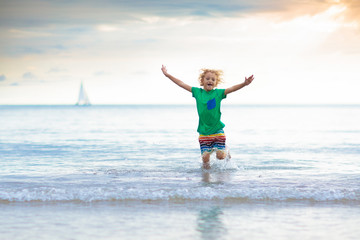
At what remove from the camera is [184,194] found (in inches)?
272

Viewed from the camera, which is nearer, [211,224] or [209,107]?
[211,224]

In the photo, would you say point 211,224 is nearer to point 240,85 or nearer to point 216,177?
point 240,85

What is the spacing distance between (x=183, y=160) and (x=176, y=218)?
606cm

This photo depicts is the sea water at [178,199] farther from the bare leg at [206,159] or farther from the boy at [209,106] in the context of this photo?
the boy at [209,106]

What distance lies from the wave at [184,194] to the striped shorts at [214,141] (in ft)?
5.73

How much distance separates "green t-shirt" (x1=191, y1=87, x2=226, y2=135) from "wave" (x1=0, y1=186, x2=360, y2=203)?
1789 mm

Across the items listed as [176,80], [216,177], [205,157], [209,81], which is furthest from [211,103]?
[216,177]

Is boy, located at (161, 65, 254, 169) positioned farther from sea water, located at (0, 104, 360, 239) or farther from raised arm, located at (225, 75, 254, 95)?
sea water, located at (0, 104, 360, 239)

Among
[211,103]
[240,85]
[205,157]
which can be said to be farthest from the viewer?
[205,157]

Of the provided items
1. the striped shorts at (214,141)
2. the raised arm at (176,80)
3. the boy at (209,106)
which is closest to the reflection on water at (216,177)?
the boy at (209,106)

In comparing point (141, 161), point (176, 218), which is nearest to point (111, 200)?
point (176, 218)

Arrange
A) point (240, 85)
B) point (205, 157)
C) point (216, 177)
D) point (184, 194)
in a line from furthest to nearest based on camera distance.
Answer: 1. point (205, 157)
2. point (216, 177)
3. point (240, 85)
4. point (184, 194)

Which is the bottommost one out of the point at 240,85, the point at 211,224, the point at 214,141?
the point at 211,224

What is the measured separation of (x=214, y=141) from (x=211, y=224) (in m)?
3.68
